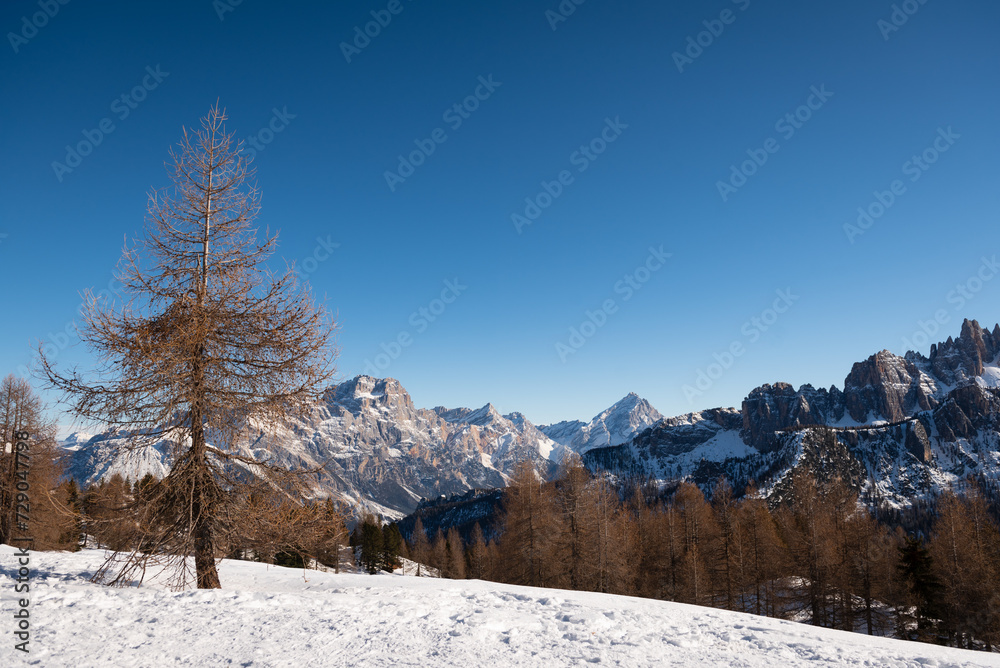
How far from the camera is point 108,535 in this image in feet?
36.7

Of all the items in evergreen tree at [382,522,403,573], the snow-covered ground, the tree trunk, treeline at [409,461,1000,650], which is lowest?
evergreen tree at [382,522,403,573]

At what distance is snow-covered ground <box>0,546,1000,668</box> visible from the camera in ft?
23.1

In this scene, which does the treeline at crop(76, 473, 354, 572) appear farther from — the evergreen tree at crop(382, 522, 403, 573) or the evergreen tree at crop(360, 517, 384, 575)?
the evergreen tree at crop(382, 522, 403, 573)

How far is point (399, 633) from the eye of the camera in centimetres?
795

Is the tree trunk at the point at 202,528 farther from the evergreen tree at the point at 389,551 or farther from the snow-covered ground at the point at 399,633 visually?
the evergreen tree at the point at 389,551

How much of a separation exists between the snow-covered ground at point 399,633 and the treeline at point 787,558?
29.1 m

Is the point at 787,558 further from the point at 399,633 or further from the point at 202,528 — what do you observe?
the point at 202,528

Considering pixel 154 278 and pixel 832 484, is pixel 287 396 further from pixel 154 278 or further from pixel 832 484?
pixel 832 484

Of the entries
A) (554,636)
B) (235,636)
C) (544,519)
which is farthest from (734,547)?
(235,636)

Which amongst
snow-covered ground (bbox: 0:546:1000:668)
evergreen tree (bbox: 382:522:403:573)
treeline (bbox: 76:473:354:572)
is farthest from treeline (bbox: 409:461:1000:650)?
evergreen tree (bbox: 382:522:403:573)

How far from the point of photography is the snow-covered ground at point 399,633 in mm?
7039

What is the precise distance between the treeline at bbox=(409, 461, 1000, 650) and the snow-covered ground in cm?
2908

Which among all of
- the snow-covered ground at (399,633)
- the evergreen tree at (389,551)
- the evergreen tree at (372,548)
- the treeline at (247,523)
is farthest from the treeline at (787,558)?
the evergreen tree at (389,551)

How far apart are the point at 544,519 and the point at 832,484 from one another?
27307 millimetres
